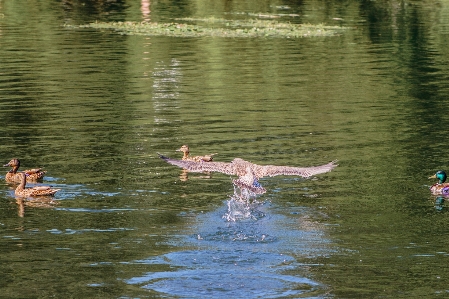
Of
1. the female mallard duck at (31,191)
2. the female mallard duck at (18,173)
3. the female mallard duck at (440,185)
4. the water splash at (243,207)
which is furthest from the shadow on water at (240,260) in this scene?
the female mallard duck at (18,173)

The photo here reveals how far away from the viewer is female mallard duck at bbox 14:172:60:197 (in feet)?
63.0

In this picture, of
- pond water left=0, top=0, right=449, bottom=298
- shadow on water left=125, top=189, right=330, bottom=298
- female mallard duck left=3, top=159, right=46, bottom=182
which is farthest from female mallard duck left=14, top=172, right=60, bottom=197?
shadow on water left=125, top=189, right=330, bottom=298

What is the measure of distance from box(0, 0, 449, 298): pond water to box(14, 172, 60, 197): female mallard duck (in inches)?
7.7

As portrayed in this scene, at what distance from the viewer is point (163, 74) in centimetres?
3744

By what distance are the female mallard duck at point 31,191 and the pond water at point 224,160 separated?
19 centimetres

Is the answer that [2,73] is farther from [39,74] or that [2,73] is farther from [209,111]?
[209,111]

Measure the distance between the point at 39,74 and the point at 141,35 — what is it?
13425mm

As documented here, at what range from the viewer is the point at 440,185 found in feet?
64.6

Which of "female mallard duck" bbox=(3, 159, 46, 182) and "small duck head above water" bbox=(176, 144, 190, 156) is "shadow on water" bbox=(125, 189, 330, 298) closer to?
"female mallard duck" bbox=(3, 159, 46, 182)

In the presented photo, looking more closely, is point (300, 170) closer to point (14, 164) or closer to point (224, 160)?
point (224, 160)

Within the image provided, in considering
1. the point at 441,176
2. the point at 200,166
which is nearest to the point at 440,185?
the point at 441,176

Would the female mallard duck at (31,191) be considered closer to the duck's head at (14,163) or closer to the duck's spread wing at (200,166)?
the duck's head at (14,163)

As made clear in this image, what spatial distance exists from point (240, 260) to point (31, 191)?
5.61m

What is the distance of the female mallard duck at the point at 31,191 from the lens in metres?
19.2
